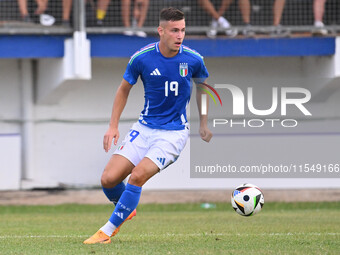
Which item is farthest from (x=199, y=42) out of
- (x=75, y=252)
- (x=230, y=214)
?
(x=75, y=252)

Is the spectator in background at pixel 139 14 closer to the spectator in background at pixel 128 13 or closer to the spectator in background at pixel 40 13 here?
the spectator in background at pixel 128 13

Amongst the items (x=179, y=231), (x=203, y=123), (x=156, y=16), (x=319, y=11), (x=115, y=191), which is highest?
(x=319, y=11)

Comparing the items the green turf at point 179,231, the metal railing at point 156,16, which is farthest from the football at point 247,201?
the metal railing at point 156,16

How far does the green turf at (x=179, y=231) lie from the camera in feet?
24.2

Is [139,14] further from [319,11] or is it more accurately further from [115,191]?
[115,191]

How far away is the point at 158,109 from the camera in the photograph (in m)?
8.06

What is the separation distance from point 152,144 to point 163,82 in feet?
2.14

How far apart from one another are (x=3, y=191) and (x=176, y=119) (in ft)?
33.6

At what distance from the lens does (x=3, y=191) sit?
17469 millimetres

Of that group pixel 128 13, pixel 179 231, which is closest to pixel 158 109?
pixel 179 231

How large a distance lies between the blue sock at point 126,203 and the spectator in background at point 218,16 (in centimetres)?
958

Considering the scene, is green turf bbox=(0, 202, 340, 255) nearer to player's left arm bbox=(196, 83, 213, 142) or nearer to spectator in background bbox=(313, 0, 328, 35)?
player's left arm bbox=(196, 83, 213, 142)

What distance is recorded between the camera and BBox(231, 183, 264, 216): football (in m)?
9.12
